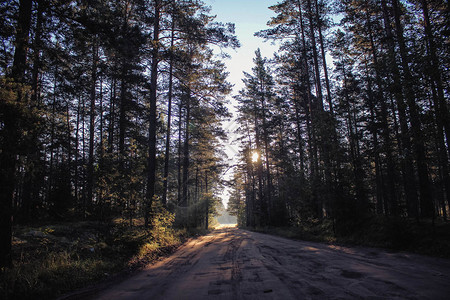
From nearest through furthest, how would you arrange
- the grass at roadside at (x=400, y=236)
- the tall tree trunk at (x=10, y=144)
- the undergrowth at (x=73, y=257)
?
the undergrowth at (x=73, y=257) → the tall tree trunk at (x=10, y=144) → the grass at roadside at (x=400, y=236)

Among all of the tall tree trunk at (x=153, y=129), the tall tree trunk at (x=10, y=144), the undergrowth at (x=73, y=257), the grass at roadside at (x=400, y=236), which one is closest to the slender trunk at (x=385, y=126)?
the grass at roadside at (x=400, y=236)

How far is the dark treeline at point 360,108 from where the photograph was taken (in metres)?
7.83

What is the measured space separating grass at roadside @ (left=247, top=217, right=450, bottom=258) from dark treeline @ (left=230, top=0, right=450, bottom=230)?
600mm

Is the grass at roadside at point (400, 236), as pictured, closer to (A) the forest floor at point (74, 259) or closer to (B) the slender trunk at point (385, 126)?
(B) the slender trunk at point (385, 126)

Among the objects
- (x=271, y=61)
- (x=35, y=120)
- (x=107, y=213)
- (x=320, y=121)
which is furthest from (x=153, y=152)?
(x=271, y=61)

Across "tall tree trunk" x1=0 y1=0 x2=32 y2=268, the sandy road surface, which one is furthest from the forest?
the sandy road surface

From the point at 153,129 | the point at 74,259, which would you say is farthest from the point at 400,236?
the point at 153,129

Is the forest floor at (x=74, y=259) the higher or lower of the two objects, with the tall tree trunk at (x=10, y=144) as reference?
lower

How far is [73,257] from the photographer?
6.97m

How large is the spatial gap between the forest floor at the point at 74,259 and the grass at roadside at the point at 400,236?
8.93 meters

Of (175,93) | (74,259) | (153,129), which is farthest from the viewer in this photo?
Result: (175,93)

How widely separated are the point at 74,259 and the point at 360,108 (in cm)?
2361

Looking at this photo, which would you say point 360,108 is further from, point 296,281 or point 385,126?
point 296,281

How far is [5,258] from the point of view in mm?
5328
